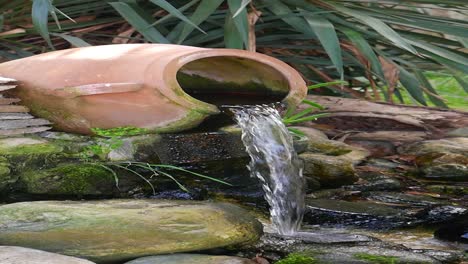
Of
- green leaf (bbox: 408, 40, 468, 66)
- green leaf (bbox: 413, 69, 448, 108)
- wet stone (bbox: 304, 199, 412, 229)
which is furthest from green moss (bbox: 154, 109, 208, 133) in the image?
green leaf (bbox: 413, 69, 448, 108)

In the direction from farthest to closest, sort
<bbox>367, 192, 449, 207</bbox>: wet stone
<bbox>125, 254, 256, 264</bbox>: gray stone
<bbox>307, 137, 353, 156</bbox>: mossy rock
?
1. <bbox>307, 137, 353, 156</bbox>: mossy rock
2. <bbox>367, 192, 449, 207</bbox>: wet stone
3. <bbox>125, 254, 256, 264</bbox>: gray stone

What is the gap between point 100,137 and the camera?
2.81 meters

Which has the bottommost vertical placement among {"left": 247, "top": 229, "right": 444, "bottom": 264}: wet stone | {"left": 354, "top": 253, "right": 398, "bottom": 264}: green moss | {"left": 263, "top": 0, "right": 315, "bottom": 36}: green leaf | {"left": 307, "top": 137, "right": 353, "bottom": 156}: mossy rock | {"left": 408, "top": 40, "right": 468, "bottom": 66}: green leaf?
{"left": 307, "top": 137, "right": 353, "bottom": 156}: mossy rock

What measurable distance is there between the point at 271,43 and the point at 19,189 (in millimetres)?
1857

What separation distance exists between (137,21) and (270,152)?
103 centimetres

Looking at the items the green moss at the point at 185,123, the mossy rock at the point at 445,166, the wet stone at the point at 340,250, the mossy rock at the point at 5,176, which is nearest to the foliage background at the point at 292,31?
the mossy rock at the point at 445,166

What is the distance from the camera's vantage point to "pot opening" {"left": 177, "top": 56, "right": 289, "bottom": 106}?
10.3 ft

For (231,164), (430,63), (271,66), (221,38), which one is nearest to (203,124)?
(231,164)

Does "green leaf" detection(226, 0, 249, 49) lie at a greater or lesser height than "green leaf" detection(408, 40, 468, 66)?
greater

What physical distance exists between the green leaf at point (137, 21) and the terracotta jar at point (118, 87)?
618 mm

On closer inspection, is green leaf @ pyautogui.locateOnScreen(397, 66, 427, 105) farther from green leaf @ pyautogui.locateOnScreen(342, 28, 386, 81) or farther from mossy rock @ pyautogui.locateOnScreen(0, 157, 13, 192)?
mossy rock @ pyautogui.locateOnScreen(0, 157, 13, 192)

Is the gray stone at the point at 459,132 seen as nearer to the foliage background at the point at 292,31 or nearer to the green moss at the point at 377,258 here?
the foliage background at the point at 292,31

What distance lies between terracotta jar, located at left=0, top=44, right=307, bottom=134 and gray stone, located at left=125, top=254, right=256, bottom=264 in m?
0.69

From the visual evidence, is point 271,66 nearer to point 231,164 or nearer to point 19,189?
point 231,164
